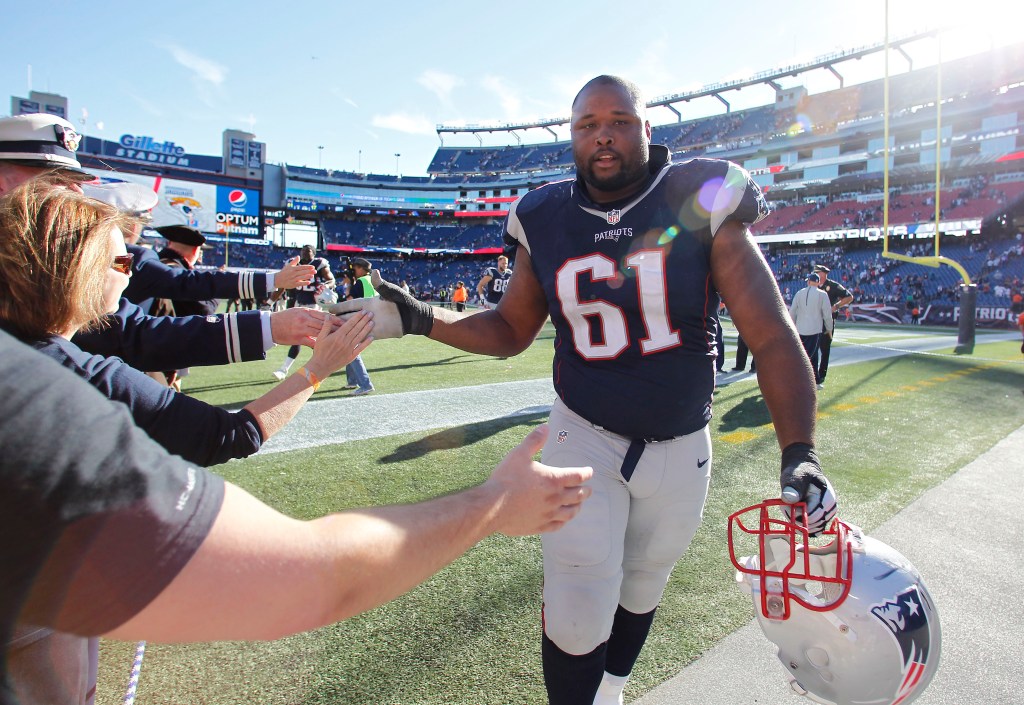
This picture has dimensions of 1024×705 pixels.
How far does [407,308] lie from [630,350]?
0.83m

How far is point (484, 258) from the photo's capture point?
193 feet

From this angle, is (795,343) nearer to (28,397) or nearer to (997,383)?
(28,397)

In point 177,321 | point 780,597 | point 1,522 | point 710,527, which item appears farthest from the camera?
point 710,527

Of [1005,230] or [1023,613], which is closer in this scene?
[1023,613]

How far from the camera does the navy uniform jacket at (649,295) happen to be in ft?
6.30

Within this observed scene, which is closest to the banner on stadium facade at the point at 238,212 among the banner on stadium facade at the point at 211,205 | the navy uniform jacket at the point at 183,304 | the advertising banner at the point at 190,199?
the banner on stadium facade at the point at 211,205

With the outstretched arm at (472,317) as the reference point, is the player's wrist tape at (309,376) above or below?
below

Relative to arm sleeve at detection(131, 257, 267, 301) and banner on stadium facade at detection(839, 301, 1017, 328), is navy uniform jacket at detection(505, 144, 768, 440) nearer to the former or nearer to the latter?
arm sleeve at detection(131, 257, 267, 301)

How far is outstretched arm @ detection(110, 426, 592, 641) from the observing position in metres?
0.72

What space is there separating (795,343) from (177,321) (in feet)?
7.56

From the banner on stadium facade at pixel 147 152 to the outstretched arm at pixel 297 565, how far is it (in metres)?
52.2

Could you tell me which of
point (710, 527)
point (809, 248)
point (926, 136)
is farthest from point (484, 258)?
point (710, 527)

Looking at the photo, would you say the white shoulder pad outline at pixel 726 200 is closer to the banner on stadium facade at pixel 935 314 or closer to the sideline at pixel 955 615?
the sideline at pixel 955 615

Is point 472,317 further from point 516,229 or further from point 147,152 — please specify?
point 147,152
